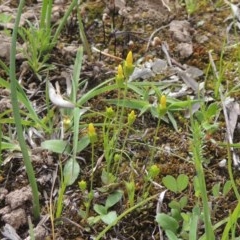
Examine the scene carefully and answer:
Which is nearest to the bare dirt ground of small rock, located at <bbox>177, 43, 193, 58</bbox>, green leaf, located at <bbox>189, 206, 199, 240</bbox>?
small rock, located at <bbox>177, 43, 193, 58</bbox>

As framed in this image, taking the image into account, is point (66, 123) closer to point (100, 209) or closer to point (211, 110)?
point (100, 209)

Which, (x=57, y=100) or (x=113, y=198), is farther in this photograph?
(x=57, y=100)

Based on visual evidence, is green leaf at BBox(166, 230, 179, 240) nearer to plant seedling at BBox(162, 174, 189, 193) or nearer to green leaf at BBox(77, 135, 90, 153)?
plant seedling at BBox(162, 174, 189, 193)

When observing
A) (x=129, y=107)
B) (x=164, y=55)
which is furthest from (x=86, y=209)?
(x=164, y=55)

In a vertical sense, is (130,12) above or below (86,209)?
above

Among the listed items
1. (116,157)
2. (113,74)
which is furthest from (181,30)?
(116,157)

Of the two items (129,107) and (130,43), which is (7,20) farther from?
(129,107)
